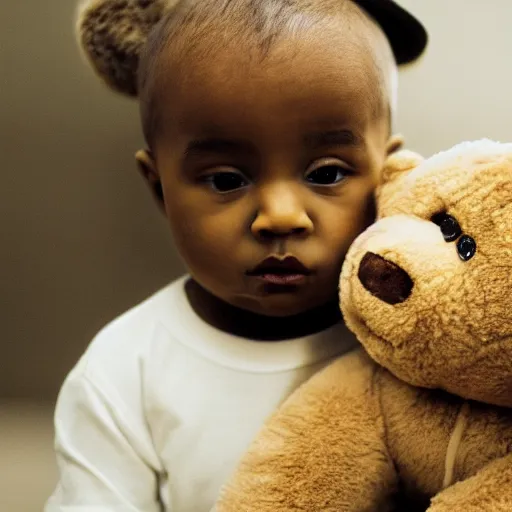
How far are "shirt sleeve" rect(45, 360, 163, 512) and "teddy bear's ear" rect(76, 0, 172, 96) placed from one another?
334 mm

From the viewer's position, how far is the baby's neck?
705mm

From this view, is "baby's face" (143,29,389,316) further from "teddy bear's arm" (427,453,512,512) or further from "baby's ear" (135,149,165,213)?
"teddy bear's arm" (427,453,512,512)

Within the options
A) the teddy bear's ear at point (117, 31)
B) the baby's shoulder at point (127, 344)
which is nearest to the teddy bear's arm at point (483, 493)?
the baby's shoulder at point (127, 344)

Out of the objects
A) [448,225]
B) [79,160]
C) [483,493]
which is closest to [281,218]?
[448,225]

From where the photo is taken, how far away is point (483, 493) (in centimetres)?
46

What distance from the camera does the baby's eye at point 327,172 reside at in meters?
0.61

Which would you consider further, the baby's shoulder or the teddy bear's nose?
the baby's shoulder

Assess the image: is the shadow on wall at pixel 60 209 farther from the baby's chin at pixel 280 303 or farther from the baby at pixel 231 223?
the baby's chin at pixel 280 303

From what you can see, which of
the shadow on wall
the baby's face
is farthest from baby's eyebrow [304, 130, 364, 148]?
the shadow on wall

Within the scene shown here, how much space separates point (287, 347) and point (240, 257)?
13cm

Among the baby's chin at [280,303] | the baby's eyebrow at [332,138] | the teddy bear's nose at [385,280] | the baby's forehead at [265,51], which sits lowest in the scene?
the baby's chin at [280,303]

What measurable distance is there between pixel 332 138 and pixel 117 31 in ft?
0.94

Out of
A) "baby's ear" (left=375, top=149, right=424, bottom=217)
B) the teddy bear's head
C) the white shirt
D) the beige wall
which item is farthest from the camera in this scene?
the beige wall

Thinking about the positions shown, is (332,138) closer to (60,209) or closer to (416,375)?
(416,375)
